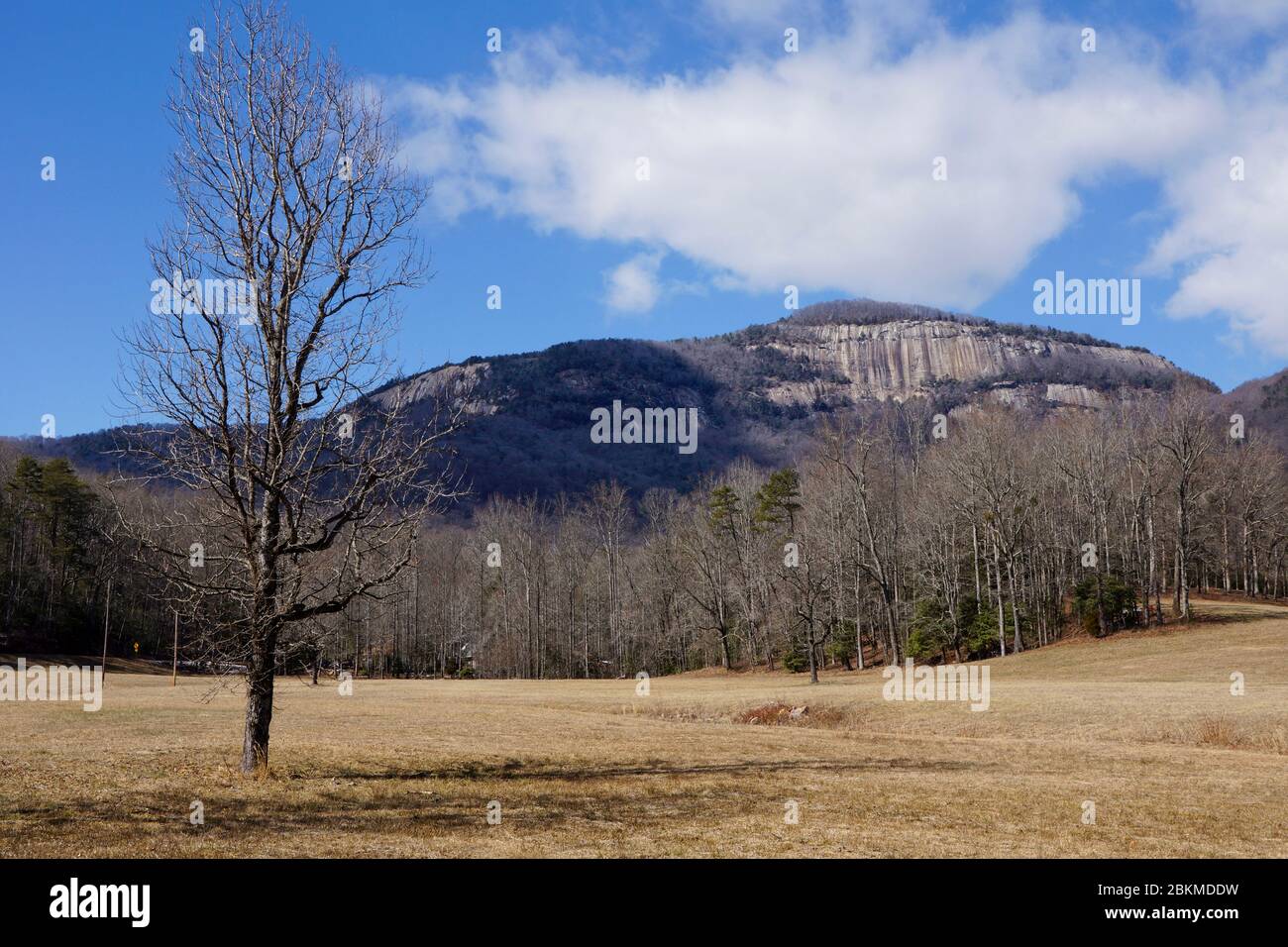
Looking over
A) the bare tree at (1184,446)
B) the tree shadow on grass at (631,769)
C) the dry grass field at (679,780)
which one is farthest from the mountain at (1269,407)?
the tree shadow on grass at (631,769)

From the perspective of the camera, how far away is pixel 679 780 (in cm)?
1677

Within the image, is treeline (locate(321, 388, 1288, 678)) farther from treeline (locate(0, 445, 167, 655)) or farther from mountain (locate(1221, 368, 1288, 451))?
mountain (locate(1221, 368, 1288, 451))

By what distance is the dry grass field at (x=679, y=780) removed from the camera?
434 inches

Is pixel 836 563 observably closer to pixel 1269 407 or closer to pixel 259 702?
pixel 259 702

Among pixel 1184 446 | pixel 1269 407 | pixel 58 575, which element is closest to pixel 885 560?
pixel 1184 446

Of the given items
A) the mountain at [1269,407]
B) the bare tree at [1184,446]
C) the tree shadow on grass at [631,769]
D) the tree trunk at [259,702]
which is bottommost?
the tree shadow on grass at [631,769]

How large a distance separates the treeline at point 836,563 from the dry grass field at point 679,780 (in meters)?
21.7

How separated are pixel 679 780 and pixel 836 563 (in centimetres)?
5158

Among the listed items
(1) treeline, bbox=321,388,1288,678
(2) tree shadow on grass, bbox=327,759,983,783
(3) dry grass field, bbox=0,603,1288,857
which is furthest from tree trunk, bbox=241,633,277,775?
(1) treeline, bbox=321,388,1288,678

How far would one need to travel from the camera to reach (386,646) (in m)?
96.8

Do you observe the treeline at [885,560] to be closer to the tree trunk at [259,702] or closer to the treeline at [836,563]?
the treeline at [836,563]

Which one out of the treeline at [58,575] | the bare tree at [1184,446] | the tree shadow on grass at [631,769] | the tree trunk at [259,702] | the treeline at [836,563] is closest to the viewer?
the tree trunk at [259,702]

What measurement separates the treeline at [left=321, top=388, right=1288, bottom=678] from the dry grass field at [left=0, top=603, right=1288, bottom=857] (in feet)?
65.0
